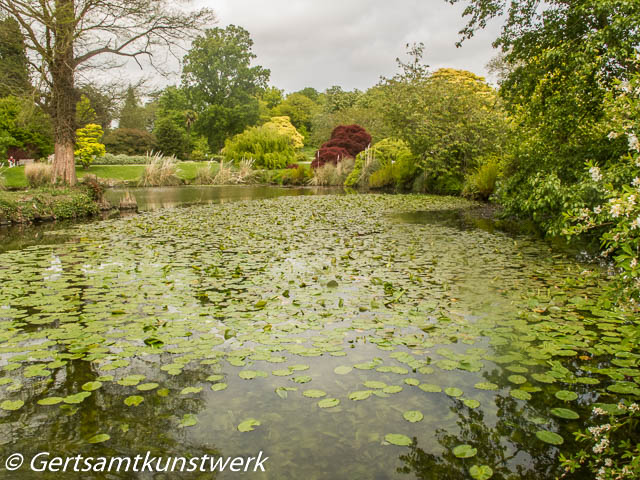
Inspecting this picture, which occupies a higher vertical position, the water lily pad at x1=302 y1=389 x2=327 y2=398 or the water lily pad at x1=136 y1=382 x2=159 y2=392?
the water lily pad at x1=302 y1=389 x2=327 y2=398

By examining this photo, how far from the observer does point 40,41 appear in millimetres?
12406

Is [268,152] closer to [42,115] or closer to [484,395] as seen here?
[42,115]

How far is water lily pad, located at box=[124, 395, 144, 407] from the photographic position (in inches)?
97.3

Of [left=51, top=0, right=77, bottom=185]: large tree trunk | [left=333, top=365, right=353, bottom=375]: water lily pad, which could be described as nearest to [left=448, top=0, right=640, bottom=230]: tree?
[left=333, top=365, right=353, bottom=375]: water lily pad

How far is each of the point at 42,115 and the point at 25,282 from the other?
11.5 meters

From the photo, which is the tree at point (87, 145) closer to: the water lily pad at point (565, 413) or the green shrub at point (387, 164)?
the green shrub at point (387, 164)

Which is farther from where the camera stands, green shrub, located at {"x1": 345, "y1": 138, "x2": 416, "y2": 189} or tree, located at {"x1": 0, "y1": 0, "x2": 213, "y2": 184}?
green shrub, located at {"x1": 345, "y1": 138, "x2": 416, "y2": 189}

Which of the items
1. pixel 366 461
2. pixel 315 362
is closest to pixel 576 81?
pixel 315 362

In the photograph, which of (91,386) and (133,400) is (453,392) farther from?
(91,386)

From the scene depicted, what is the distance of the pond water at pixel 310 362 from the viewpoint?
2.11 m

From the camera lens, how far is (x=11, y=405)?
95.0 inches

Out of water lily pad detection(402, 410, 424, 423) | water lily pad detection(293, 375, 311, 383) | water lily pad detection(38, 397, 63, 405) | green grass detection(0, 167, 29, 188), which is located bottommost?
water lily pad detection(38, 397, 63, 405)

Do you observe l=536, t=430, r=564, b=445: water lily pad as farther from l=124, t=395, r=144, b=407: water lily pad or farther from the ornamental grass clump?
the ornamental grass clump

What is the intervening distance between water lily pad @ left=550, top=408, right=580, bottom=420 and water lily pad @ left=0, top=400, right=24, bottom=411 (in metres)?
3.03
